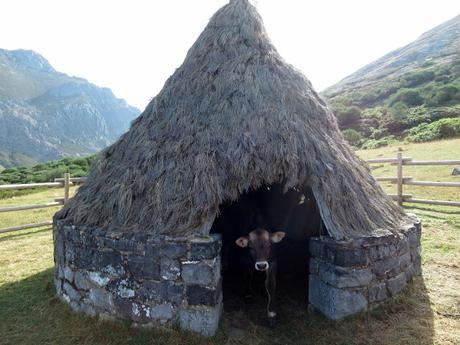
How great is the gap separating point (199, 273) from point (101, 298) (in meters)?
1.56

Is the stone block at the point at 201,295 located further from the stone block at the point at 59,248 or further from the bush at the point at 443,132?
the bush at the point at 443,132

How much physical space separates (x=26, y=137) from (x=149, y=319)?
409 feet

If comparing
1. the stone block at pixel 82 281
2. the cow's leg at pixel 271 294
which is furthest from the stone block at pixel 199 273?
the stone block at pixel 82 281

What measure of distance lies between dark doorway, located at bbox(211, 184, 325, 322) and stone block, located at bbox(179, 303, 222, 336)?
1.13 m

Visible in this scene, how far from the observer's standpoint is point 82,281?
527 centimetres

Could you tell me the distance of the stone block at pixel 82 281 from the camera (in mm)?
5211

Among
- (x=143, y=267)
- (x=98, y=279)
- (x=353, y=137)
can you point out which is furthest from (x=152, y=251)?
(x=353, y=137)

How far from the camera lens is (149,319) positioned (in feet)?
15.6

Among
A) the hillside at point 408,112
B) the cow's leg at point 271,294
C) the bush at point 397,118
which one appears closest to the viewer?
the cow's leg at point 271,294

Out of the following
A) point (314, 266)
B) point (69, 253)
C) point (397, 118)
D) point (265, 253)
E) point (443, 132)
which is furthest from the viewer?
point (397, 118)

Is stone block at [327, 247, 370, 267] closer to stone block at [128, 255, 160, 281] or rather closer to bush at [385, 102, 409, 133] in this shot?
stone block at [128, 255, 160, 281]

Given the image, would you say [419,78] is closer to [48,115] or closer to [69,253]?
[69,253]

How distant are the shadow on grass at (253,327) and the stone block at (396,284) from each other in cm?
12

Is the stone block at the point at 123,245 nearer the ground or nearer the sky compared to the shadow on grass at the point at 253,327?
nearer the sky
